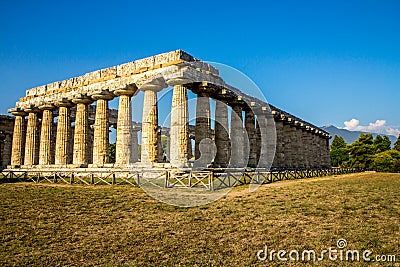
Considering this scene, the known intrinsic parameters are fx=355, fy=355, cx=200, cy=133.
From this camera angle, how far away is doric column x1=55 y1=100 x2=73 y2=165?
35312mm

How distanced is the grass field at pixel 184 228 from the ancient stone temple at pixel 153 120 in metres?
12.3

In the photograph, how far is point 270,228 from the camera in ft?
35.8

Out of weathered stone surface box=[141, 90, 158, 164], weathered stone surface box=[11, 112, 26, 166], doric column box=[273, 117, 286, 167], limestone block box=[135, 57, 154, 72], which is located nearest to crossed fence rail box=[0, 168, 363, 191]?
weathered stone surface box=[141, 90, 158, 164]

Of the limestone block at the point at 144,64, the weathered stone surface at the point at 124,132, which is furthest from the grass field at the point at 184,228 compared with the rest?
the limestone block at the point at 144,64

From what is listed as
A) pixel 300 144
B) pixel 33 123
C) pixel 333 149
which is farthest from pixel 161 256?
pixel 333 149

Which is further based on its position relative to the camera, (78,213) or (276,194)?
(276,194)

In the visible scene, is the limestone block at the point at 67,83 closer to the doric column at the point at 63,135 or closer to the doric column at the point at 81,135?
the doric column at the point at 63,135

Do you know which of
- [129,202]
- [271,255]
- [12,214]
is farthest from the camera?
[129,202]

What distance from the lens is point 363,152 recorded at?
216 feet

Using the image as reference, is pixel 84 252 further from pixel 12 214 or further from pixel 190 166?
pixel 190 166

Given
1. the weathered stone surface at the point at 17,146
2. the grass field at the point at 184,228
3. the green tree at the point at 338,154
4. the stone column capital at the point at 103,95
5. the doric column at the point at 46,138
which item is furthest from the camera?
the green tree at the point at 338,154

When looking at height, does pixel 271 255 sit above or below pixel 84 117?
below

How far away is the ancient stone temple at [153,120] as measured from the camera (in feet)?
91.2

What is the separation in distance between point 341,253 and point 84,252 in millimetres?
6288
